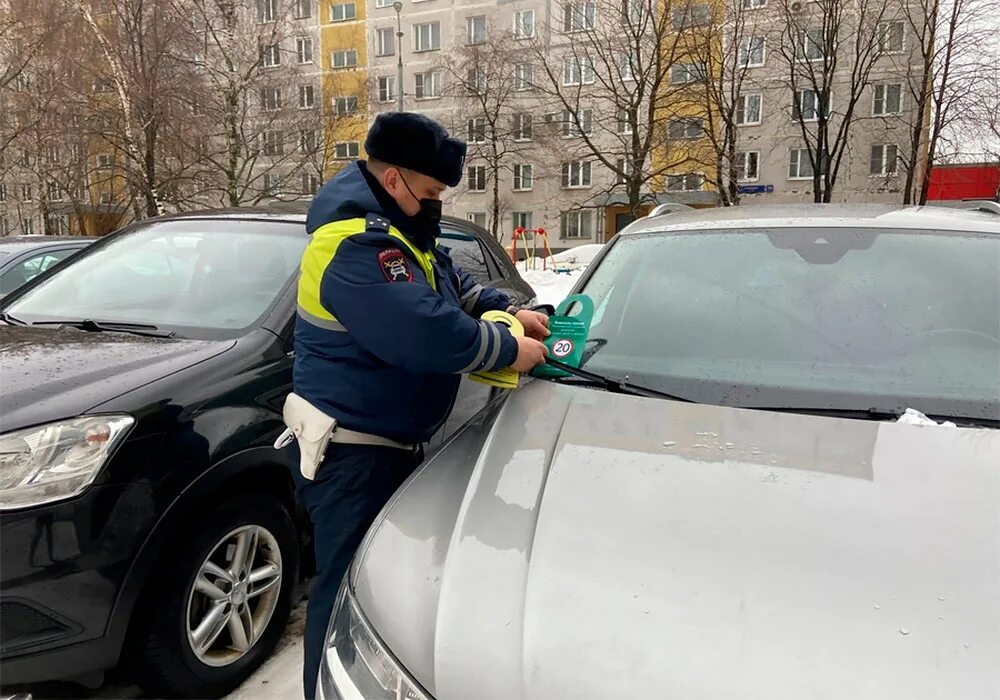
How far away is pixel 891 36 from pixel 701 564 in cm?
3069

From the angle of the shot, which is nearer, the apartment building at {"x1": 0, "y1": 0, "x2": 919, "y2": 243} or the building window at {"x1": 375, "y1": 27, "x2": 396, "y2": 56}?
the apartment building at {"x1": 0, "y1": 0, "x2": 919, "y2": 243}

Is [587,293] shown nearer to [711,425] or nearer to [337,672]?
[711,425]

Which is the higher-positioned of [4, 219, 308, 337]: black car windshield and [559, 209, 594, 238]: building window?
[4, 219, 308, 337]: black car windshield

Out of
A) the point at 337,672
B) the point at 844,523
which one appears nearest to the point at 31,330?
the point at 337,672

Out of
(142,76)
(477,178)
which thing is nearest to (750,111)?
(477,178)

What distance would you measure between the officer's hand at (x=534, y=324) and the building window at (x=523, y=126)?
32.0 m

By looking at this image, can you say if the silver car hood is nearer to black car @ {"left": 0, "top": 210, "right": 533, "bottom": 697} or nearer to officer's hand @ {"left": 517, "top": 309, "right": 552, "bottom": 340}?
officer's hand @ {"left": 517, "top": 309, "right": 552, "bottom": 340}

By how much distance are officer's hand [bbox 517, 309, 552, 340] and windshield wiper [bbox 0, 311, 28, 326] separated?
7.05 ft

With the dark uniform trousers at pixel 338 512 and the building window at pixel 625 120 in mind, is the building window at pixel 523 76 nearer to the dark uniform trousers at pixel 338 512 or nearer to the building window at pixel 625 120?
the building window at pixel 625 120

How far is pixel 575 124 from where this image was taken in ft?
94.3

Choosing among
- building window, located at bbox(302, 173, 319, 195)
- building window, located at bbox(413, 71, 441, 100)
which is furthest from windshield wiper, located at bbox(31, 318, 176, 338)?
building window, located at bbox(413, 71, 441, 100)

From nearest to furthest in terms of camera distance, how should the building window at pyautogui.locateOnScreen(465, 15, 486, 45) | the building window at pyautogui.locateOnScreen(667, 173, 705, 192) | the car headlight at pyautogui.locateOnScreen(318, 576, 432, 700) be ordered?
the car headlight at pyautogui.locateOnScreen(318, 576, 432, 700) → the building window at pyautogui.locateOnScreen(667, 173, 705, 192) → the building window at pyautogui.locateOnScreen(465, 15, 486, 45)

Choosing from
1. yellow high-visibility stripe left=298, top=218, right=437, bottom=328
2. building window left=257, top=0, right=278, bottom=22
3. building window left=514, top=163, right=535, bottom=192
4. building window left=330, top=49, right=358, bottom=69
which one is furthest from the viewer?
building window left=330, top=49, right=358, bottom=69

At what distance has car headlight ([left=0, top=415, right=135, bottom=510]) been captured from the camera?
1.87 m
